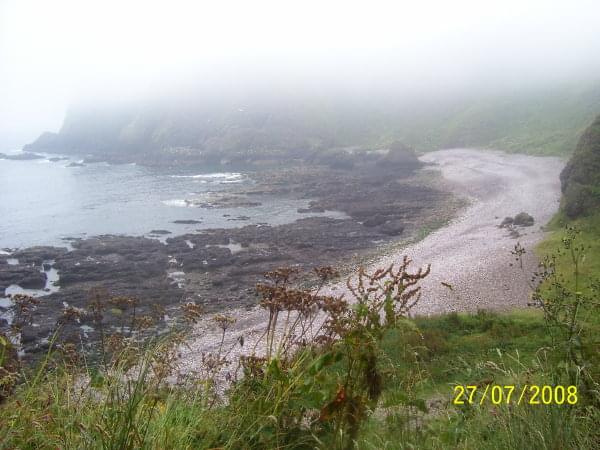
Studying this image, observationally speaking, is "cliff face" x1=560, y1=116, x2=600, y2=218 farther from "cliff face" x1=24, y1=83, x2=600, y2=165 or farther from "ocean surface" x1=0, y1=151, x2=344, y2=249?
"cliff face" x1=24, y1=83, x2=600, y2=165

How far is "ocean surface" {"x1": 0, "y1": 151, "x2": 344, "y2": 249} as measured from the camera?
152 feet

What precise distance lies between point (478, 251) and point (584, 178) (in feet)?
31.7

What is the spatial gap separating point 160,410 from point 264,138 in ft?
341

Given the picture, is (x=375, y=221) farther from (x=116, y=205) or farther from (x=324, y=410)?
(x=324, y=410)

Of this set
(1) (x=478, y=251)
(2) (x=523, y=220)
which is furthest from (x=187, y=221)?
(2) (x=523, y=220)

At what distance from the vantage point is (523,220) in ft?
118

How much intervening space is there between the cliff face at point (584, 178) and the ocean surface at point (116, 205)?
71.3 ft

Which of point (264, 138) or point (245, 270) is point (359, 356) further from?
point (264, 138)

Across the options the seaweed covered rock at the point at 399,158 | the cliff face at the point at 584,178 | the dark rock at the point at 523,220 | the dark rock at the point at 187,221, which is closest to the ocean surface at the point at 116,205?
the dark rock at the point at 187,221

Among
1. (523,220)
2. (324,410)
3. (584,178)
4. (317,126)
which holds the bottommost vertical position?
(523,220)

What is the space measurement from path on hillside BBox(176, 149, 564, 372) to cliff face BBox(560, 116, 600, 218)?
107 inches

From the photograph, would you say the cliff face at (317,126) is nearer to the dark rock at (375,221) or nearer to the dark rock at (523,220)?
the dark rock at (523,220)

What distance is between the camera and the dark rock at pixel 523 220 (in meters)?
35.4

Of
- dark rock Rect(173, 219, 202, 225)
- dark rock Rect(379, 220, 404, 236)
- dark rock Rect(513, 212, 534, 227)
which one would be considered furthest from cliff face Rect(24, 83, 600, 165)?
dark rock Rect(173, 219, 202, 225)
